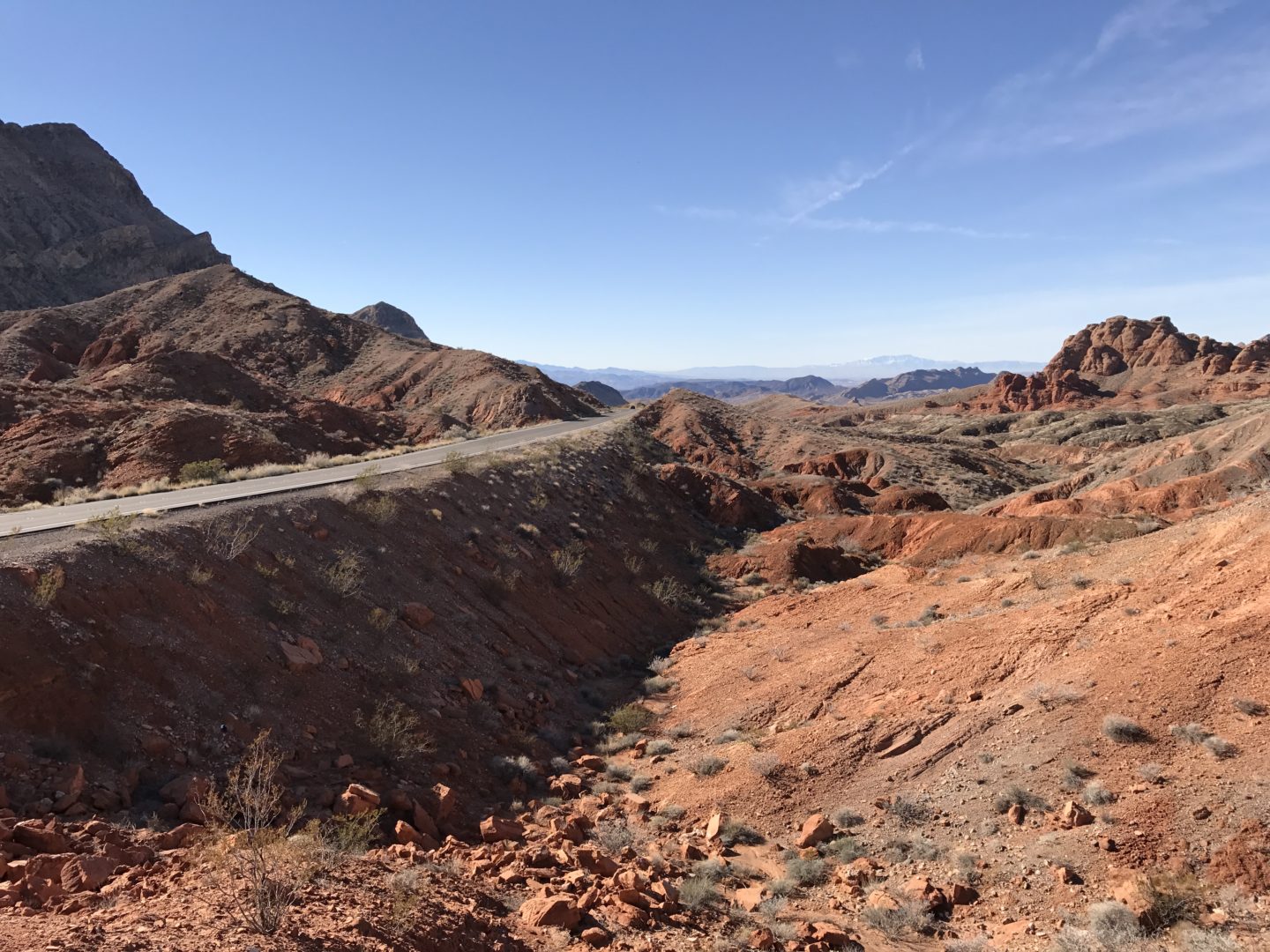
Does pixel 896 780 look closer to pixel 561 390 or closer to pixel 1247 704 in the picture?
pixel 1247 704

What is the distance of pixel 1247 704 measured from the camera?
849cm

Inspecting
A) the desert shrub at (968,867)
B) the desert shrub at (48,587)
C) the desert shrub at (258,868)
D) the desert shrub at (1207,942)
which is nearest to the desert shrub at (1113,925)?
the desert shrub at (1207,942)

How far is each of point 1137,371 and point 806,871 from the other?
154 m

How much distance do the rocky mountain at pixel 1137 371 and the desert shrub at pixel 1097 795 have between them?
119144 millimetres

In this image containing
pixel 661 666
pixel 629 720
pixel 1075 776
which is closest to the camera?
pixel 1075 776

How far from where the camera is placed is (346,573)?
14.3 metres

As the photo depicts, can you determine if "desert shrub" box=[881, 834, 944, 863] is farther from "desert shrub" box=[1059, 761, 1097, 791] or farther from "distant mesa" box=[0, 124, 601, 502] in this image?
"distant mesa" box=[0, 124, 601, 502]

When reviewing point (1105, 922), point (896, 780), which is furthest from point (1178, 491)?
point (1105, 922)

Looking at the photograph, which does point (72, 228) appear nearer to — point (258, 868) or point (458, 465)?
point (458, 465)

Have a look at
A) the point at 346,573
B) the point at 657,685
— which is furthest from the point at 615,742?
the point at 346,573

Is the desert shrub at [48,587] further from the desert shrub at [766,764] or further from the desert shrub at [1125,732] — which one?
the desert shrub at [1125,732]

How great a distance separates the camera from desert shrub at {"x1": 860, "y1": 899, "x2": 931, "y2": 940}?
7.13 meters

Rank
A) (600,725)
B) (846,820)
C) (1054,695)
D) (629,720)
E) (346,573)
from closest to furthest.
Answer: (846,820) → (1054,695) → (629,720) → (600,725) → (346,573)

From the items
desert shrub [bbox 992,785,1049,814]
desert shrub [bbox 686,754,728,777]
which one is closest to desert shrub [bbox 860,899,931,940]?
desert shrub [bbox 992,785,1049,814]
